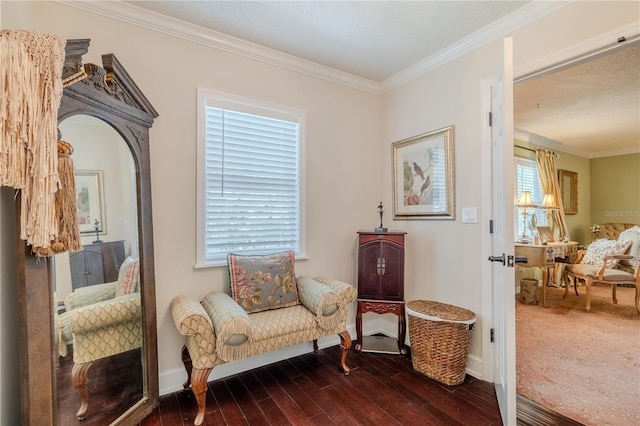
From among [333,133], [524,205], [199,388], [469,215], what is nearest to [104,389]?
[199,388]

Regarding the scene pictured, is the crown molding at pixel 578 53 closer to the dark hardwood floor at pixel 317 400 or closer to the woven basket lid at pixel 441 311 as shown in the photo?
the woven basket lid at pixel 441 311

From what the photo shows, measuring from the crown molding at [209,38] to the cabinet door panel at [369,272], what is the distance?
5.53ft

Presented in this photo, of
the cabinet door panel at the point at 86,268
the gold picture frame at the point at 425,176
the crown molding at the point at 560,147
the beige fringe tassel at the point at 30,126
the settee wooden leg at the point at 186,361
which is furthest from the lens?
the crown molding at the point at 560,147

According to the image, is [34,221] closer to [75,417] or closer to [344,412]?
[75,417]

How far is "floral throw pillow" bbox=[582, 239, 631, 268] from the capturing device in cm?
433

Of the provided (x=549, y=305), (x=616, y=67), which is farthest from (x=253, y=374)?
(x=616, y=67)

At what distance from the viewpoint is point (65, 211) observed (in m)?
1.33

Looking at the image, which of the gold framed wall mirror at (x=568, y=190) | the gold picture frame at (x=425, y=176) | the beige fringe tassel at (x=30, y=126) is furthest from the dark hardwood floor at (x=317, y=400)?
the gold framed wall mirror at (x=568, y=190)

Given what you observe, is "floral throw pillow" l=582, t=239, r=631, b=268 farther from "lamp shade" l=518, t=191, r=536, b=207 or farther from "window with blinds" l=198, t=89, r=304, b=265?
"window with blinds" l=198, t=89, r=304, b=265

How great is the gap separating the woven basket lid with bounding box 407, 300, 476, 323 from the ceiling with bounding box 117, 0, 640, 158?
5.74ft

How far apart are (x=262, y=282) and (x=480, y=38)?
8.36ft

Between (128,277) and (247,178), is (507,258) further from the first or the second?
(128,277)

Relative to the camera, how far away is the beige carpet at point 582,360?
197 cm

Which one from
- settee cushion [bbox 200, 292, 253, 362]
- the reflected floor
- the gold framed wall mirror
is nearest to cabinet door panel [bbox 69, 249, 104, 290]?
the reflected floor
